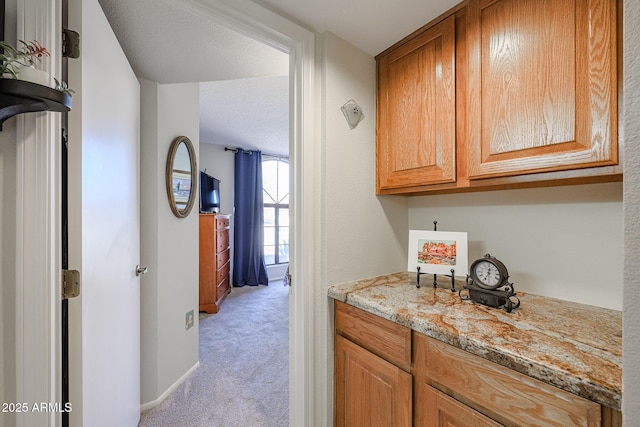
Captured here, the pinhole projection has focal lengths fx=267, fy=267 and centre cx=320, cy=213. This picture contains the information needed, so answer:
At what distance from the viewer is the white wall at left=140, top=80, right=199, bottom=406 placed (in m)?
1.73

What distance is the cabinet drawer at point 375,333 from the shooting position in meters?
0.98

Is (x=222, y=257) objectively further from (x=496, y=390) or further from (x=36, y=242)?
(x=496, y=390)

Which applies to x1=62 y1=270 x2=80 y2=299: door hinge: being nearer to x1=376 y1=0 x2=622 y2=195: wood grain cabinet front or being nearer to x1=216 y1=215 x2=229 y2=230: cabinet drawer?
x1=376 y1=0 x2=622 y2=195: wood grain cabinet front

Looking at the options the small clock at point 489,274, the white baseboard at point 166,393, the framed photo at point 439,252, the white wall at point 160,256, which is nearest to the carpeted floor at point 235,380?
the white baseboard at point 166,393

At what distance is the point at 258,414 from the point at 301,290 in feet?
3.55

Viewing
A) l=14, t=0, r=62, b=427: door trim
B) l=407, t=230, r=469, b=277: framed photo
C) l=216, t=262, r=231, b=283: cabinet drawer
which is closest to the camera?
l=14, t=0, r=62, b=427: door trim

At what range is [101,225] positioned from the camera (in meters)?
1.04

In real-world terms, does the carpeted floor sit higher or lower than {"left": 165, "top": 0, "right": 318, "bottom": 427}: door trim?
lower

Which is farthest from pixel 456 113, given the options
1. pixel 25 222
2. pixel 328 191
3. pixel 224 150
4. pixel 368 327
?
pixel 224 150

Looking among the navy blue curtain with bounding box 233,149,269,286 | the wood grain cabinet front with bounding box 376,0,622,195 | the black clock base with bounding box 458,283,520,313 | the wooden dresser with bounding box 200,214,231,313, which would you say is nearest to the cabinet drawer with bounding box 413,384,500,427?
the black clock base with bounding box 458,283,520,313

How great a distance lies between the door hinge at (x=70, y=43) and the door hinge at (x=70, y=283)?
0.69 meters

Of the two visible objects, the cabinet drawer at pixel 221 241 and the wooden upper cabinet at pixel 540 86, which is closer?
the wooden upper cabinet at pixel 540 86

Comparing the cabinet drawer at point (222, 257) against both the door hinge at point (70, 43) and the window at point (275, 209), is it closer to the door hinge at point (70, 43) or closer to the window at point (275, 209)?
the window at point (275, 209)

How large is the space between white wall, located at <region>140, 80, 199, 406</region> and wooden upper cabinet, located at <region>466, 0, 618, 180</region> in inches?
71.5
